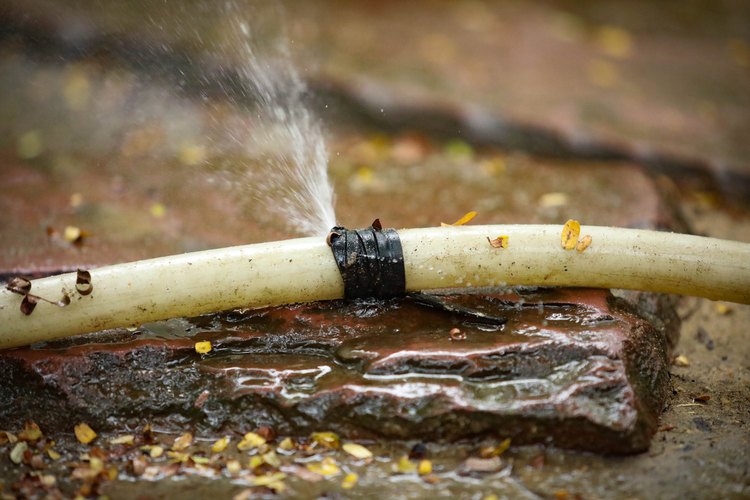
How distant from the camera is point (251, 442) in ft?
9.63

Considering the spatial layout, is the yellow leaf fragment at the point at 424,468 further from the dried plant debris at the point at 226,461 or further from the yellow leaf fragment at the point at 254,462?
the yellow leaf fragment at the point at 254,462

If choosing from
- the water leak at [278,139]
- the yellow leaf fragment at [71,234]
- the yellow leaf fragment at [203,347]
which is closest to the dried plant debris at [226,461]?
the yellow leaf fragment at [203,347]

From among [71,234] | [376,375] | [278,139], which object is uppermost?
[278,139]

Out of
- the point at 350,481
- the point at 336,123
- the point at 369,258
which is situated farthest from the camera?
the point at 336,123

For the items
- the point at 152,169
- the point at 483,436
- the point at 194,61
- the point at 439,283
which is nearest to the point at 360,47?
the point at 194,61

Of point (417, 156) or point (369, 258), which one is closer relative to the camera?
point (369, 258)

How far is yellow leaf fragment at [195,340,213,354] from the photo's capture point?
3152 millimetres

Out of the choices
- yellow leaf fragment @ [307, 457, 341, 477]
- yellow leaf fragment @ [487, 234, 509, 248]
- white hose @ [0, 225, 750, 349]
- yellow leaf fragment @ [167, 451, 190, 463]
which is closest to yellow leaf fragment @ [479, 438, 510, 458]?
yellow leaf fragment @ [307, 457, 341, 477]

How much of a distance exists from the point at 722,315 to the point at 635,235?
119cm

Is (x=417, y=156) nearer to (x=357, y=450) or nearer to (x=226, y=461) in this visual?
(x=357, y=450)

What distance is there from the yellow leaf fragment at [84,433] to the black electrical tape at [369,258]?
1.23 meters

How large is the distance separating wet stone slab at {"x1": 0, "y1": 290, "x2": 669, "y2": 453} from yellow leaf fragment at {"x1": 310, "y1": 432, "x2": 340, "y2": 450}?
1.0 inches

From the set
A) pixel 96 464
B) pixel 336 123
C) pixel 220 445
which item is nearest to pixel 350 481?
pixel 220 445

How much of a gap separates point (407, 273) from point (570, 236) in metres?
0.75
